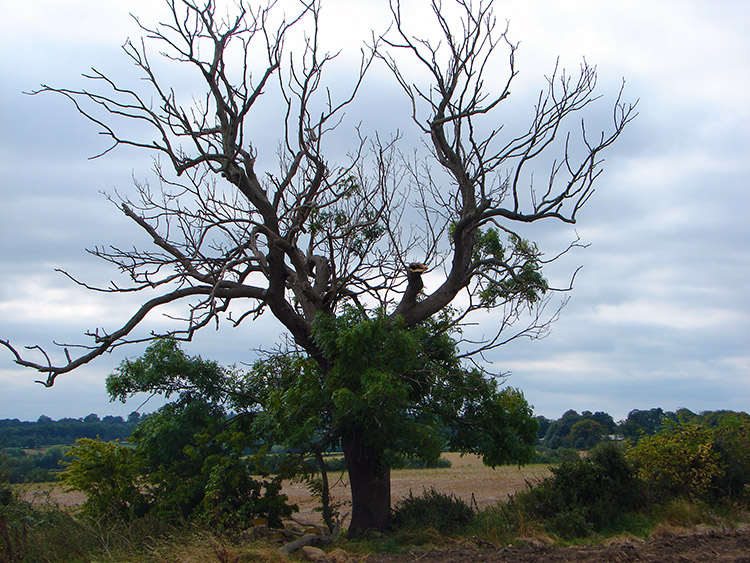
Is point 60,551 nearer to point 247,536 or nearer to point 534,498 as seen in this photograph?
point 247,536

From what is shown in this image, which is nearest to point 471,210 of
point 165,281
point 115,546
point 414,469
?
point 165,281

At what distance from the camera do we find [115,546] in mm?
10578

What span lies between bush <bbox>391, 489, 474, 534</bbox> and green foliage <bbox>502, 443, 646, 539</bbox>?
1.12m

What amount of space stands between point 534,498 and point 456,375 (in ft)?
11.6

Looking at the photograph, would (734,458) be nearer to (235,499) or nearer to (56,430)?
(235,499)

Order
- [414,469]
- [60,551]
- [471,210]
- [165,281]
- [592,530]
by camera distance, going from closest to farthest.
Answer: [60,551]
[165,281]
[592,530]
[471,210]
[414,469]

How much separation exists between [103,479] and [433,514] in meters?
7.51

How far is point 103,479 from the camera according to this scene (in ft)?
46.4

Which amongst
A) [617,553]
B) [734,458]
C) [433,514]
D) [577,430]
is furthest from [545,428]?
[617,553]

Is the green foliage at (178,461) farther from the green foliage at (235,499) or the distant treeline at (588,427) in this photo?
the distant treeline at (588,427)

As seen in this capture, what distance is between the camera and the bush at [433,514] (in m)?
13.5

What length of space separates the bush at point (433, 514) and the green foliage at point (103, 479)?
5950mm

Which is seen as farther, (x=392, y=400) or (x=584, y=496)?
(x=584, y=496)

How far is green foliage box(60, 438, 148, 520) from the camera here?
45.8ft
